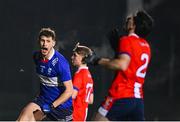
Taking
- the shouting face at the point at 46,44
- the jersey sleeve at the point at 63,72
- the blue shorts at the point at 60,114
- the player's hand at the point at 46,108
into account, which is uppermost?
the shouting face at the point at 46,44

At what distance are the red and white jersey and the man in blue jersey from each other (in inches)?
50.0

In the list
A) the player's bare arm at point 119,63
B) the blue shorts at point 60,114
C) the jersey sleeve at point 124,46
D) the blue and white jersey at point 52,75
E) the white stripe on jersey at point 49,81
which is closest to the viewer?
the player's bare arm at point 119,63

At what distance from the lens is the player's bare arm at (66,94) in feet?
26.0

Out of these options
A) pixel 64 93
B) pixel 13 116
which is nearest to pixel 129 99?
pixel 64 93

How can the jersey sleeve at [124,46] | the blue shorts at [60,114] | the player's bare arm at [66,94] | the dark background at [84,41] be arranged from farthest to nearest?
the dark background at [84,41], the blue shorts at [60,114], the player's bare arm at [66,94], the jersey sleeve at [124,46]

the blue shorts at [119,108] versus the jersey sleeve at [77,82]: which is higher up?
the jersey sleeve at [77,82]

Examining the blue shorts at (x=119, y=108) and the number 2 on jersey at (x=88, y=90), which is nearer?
the blue shorts at (x=119, y=108)

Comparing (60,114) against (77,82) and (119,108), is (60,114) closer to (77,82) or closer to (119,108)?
(77,82)

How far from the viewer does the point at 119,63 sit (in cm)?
654

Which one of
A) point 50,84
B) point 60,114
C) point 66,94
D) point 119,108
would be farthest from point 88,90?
point 119,108

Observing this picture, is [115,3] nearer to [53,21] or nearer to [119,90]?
[53,21]

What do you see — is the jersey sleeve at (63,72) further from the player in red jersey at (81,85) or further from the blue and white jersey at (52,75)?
the player in red jersey at (81,85)

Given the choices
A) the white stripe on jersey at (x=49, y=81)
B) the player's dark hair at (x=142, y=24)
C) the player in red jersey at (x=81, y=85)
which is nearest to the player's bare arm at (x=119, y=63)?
the player's dark hair at (x=142, y=24)

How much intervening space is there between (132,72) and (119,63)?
267 millimetres
